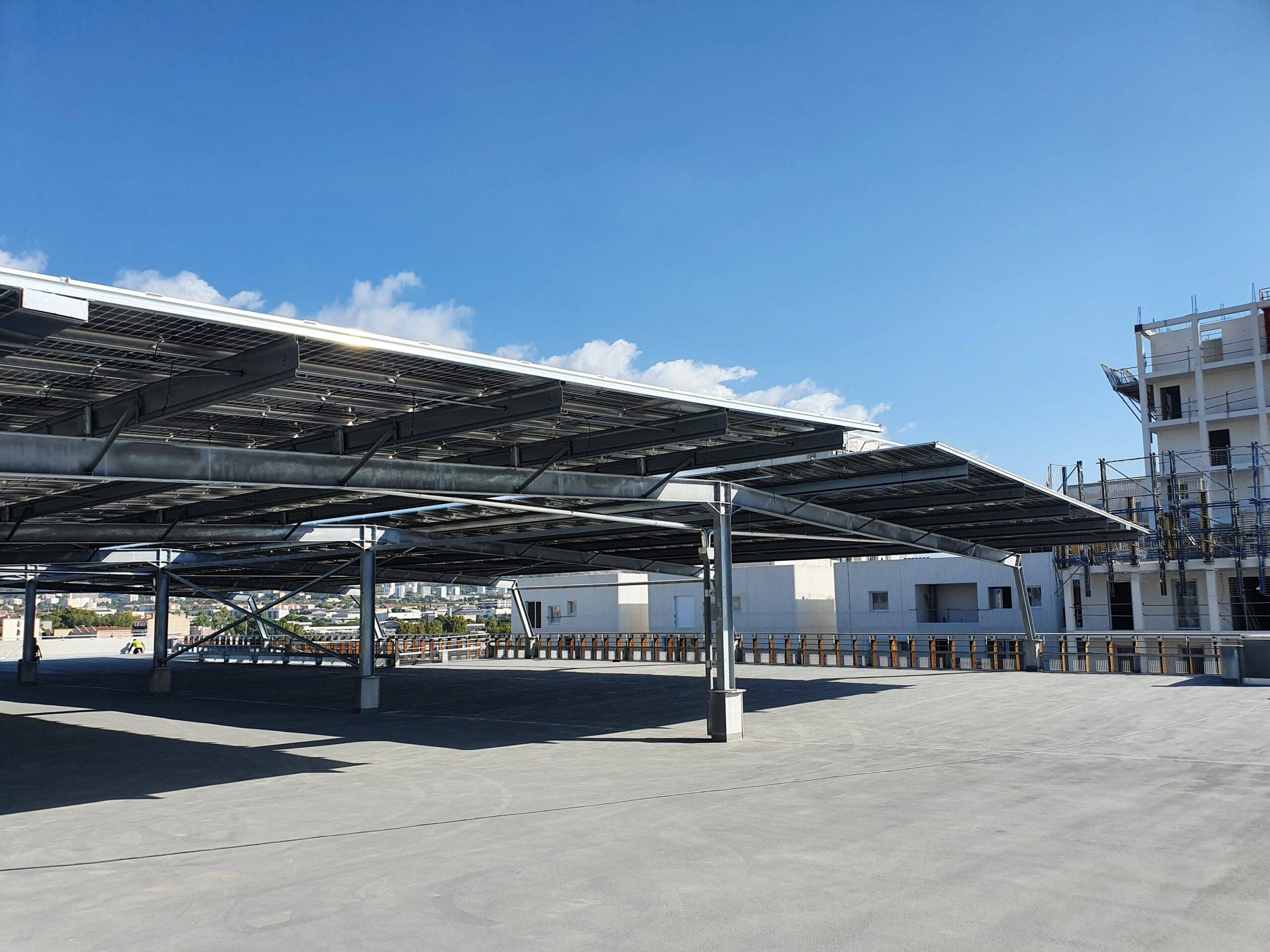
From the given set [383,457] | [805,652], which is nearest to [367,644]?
[383,457]

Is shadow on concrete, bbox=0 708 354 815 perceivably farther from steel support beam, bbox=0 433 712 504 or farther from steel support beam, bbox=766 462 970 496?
steel support beam, bbox=766 462 970 496

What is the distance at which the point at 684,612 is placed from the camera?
62469mm

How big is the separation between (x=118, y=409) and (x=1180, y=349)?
195 ft

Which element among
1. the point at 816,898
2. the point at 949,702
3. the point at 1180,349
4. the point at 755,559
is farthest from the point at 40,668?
the point at 1180,349

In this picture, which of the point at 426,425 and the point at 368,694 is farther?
the point at 368,694

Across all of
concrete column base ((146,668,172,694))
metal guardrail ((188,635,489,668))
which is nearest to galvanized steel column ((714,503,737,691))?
concrete column base ((146,668,172,694))

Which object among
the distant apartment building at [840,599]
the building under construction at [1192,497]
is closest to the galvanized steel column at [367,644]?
the distant apartment building at [840,599]

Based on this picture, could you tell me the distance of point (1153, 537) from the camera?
50.1 m

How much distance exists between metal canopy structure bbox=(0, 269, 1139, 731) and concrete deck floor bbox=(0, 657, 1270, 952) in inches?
163

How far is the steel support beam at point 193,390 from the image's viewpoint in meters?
10.1

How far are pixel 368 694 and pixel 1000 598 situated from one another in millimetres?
40583

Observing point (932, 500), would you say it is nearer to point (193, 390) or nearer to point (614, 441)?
point (614, 441)

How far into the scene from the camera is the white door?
203ft

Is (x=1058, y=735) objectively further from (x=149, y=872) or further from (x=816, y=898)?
(x=149, y=872)
